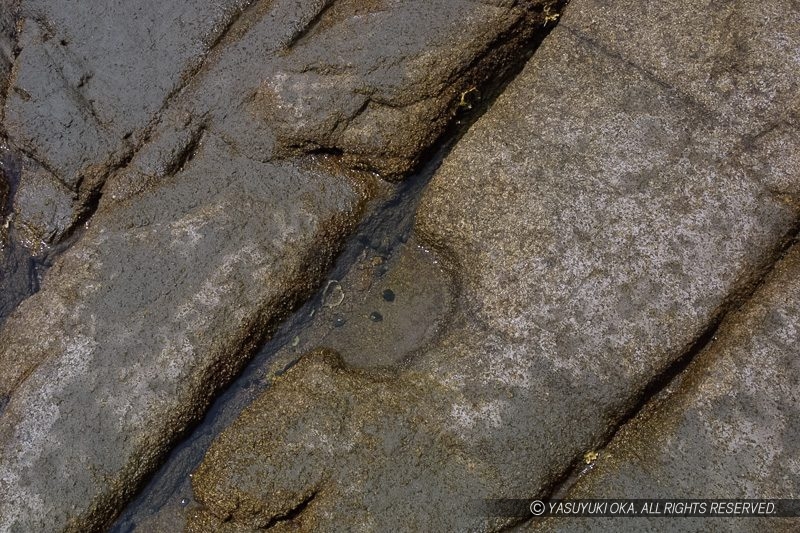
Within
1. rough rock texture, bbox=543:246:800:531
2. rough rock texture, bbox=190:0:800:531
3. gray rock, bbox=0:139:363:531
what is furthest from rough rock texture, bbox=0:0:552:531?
rough rock texture, bbox=543:246:800:531

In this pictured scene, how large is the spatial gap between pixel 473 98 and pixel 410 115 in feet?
0.86

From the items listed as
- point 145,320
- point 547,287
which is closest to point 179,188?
point 145,320

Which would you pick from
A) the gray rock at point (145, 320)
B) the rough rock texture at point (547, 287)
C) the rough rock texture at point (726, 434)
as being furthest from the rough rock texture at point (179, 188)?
the rough rock texture at point (726, 434)

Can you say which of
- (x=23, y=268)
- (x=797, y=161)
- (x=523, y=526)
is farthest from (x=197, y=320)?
(x=797, y=161)

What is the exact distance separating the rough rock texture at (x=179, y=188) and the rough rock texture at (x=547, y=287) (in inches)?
9.5

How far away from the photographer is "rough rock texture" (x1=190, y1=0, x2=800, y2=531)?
82.5 inches

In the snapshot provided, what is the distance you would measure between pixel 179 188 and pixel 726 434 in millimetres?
1915

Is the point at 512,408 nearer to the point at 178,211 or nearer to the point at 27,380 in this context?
the point at 178,211

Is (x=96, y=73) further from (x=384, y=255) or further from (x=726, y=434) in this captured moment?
(x=726, y=434)

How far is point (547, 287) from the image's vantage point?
2.23 metres

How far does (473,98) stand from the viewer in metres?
2.57

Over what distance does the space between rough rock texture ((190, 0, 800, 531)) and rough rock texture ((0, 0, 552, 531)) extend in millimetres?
242

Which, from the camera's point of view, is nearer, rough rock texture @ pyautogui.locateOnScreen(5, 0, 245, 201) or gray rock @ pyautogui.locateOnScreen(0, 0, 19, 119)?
rough rock texture @ pyautogui.locateOnScreen(5, 0, 245, 201)

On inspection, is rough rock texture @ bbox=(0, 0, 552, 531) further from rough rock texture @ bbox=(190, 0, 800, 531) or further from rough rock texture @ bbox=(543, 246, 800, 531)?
rough rock texture @ bbox=(543, 246, 800, 531)
